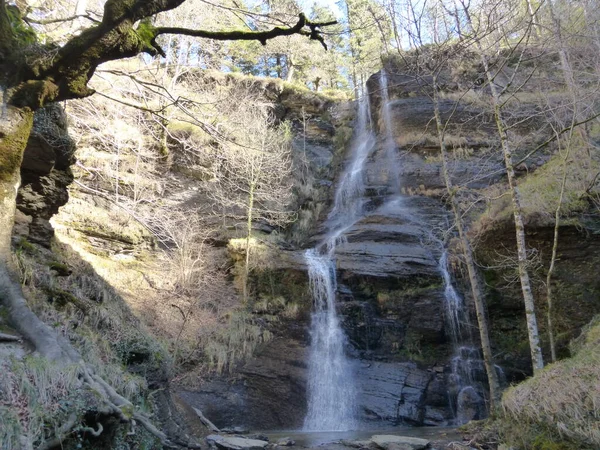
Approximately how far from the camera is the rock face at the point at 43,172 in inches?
258

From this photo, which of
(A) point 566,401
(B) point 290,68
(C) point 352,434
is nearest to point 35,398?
(A) point 566,401

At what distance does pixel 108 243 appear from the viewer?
54.1 ft

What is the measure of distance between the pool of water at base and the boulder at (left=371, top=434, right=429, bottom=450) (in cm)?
88

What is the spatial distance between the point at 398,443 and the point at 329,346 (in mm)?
6116

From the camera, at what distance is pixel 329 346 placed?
14516 millimetres

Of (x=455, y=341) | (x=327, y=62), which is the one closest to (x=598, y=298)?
(x=455, y=341)

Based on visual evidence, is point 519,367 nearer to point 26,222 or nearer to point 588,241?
point 588,241

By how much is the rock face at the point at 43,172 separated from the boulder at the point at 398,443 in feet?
23.7

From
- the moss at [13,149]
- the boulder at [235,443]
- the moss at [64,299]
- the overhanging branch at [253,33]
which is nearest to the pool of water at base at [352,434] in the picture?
the boulder at [235,443]

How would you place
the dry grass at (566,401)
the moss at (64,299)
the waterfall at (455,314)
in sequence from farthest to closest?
the waterfall at (455,314)
the moss at (64,299)
the dry grass at (566,401)

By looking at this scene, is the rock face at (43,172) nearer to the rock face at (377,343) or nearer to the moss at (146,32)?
the moss at (146,32)

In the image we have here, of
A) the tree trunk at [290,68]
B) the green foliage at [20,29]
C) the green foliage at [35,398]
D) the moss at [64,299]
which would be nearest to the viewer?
the green foliage at [35,398]

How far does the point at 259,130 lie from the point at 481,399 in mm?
13135

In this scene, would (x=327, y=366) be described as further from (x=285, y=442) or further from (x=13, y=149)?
(x=13, y=149)
